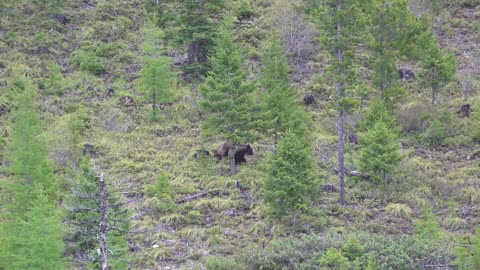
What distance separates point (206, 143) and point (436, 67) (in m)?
13.4

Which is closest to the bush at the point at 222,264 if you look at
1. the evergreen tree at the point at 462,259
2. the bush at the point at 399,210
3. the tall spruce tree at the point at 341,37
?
the evergreen tree at the point at 462,259

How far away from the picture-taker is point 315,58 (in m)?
45.8

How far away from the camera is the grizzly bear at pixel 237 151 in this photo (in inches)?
1224

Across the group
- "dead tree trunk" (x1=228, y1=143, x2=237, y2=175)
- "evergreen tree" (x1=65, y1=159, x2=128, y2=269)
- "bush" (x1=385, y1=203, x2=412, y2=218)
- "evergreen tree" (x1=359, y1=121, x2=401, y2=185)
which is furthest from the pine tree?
"evergreen tree" (x1=359, y1=121, x2=401, y2=185)

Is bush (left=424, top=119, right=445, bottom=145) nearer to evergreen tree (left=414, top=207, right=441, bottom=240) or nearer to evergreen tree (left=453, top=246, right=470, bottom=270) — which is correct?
evergreen tree (left=414, top=207, right=441, bottom=240)

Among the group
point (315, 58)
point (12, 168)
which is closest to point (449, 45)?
point (315, 58)

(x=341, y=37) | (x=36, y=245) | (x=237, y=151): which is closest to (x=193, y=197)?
(x=237, y=151)

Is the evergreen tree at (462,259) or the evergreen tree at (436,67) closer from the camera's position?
the evergreen tree at (462,259)

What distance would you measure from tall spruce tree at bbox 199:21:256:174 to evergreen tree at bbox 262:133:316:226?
217 inches

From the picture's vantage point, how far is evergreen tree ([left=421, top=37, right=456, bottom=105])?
114ft

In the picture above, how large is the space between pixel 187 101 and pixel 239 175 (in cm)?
1096

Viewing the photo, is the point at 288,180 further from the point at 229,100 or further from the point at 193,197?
the point at 229,100

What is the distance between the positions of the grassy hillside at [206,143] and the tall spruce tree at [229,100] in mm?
1902

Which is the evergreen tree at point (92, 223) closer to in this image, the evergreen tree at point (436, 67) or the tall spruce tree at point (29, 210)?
the tall spruce tree at point (29, 210)
